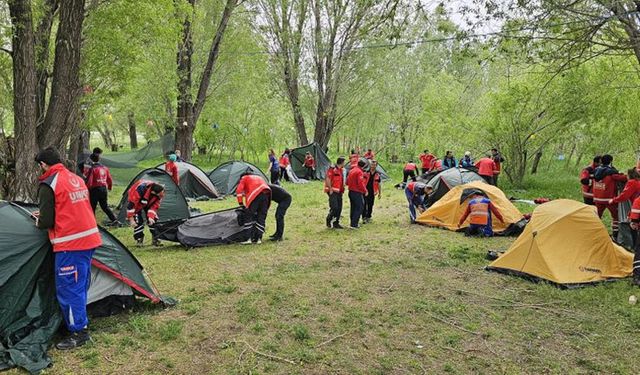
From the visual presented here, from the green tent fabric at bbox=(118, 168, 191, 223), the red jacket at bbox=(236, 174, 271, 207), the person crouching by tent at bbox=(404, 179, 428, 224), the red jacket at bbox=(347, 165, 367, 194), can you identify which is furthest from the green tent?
the person crouching by tent at bbox=(404, 179, 428, 224)

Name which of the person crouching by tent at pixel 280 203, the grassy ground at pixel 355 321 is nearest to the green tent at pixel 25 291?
the grassy ground at pixel 355 321

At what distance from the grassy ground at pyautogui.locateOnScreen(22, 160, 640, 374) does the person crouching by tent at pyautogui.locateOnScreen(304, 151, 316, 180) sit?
13.4 meters

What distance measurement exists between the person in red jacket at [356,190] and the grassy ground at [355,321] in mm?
2355

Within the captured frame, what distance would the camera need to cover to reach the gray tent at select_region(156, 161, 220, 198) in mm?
14539

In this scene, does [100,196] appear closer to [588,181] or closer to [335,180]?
[335,180]

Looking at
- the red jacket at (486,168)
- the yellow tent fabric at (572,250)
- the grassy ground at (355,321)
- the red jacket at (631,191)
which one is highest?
the red jacket at (486,168)

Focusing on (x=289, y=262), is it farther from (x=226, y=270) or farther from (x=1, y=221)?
(x=1, y=221)

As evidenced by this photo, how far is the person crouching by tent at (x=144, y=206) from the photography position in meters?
8.31

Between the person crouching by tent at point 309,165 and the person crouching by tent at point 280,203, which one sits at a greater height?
the person crouching by tent at point 309,165

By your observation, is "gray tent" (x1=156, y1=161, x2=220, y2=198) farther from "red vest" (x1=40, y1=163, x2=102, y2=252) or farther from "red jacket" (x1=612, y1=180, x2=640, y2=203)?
"red jacket" (x1=612, y1=180, x2=640, y2=203)

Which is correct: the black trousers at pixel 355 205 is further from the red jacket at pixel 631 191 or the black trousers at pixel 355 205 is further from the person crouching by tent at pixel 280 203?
the red jacket at pixel 631 191

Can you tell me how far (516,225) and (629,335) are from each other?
4.75 metres

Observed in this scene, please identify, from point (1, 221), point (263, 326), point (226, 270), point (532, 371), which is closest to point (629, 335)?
point (532, 371)

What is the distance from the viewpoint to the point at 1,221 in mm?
4629
